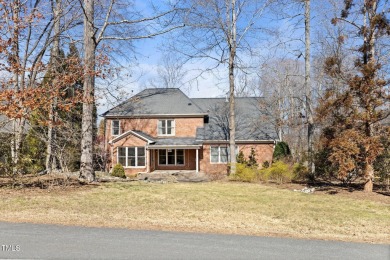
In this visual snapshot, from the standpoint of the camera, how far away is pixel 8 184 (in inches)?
521

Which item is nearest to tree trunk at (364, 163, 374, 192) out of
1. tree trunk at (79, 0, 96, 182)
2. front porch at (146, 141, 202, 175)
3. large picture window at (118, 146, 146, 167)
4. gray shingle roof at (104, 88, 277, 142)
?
tree trunk at (79, 0, 96, 182)

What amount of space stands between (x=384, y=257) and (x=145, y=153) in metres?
24.0

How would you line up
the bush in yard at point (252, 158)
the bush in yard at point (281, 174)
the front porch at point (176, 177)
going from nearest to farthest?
the bush in yard at point (281, 174) → the front porch at point (176, 177) → the bush in yard at point (252, 158)

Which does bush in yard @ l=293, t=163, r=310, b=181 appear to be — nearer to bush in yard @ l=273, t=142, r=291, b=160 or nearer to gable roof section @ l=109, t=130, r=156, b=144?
bush in yard @ l=273, t=142, r=291, b=160

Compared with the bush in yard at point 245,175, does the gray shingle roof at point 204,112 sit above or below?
above

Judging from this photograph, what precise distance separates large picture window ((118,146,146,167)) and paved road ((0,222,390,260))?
21.3m

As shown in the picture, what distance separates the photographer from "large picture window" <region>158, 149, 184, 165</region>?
99.1ft

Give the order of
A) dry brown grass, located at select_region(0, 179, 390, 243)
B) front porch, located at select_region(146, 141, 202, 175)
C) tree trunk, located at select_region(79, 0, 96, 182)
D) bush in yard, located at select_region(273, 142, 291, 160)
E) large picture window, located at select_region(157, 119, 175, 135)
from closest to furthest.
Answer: dry brown grass, located at select_region(0, 179, 390, 243), tree trunk, located at select_region(79, 0, 96, 182), bush in yard, located at select_region(273, 142, 291, 160), front porch, located at select_region(146, 141, 202, 175), large picture window, located at select_region(157, 119, 175, 135)

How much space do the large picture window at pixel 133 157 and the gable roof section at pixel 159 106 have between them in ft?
10.4

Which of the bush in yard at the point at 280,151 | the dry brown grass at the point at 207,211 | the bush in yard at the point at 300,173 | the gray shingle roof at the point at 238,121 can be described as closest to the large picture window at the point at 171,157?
the gray shingle roof at the point at 238,121

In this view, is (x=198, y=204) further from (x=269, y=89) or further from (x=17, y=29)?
(x=269, y=89)

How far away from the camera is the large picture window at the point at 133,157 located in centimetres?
2891

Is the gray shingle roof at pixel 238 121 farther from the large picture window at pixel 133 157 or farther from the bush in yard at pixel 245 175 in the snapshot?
the bush in yard at pixel 245 175

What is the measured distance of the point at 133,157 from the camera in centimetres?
2903
